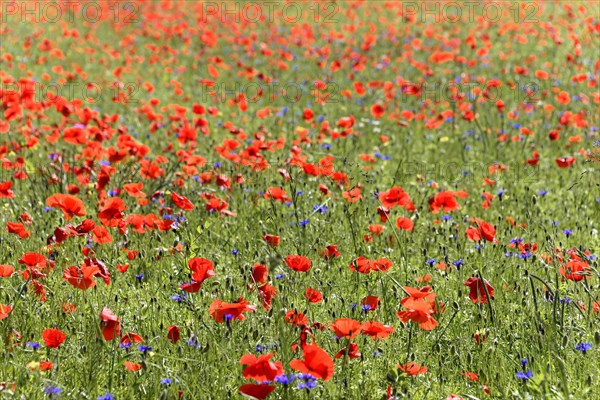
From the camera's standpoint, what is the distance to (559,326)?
3.16 metres

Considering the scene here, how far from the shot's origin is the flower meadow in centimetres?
284

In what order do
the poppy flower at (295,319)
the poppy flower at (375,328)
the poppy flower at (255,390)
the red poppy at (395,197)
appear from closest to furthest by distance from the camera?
1. the poppy flower at (255,390)
2. the poppy flower at (375,328)
3. the poppy flower at (295,319)
4. the red poppy at (395,197)

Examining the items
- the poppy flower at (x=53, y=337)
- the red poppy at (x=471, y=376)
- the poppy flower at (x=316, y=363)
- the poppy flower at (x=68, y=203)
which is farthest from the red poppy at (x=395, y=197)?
the poppy flower at (x=53, y=337)

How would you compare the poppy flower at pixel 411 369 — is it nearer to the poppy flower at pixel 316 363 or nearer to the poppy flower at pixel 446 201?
the poppy flower at pixel 316 363

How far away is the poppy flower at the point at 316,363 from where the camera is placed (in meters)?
2.34

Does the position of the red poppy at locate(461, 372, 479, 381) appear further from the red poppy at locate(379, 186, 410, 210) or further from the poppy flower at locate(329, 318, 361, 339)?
the red poppy at locate(379, 186, 410, 210)

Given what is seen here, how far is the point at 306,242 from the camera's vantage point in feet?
14.2

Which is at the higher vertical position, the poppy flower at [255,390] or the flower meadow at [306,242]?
the poppy flower at [255,390]

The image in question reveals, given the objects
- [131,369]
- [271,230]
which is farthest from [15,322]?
[271,230]

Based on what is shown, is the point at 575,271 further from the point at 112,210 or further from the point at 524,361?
the point at 112,210

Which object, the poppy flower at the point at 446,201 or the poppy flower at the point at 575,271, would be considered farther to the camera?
the poppy flower at the point at 446,201

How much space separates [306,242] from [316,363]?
1.99m

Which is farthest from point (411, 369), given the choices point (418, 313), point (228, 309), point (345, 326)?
point (228, 309)

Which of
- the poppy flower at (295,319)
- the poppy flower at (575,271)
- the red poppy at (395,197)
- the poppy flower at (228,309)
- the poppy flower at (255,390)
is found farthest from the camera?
the red poppy at (395,197)
